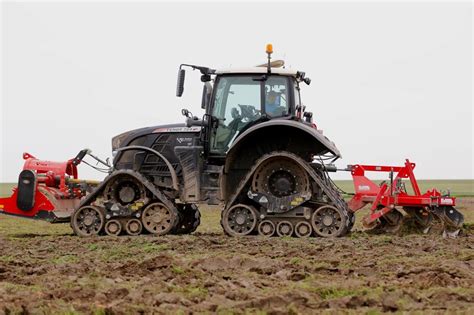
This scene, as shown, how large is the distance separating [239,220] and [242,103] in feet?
6.62

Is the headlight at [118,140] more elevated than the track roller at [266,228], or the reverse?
the headlight at [118,140]

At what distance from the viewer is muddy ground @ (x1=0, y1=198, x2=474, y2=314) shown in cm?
692

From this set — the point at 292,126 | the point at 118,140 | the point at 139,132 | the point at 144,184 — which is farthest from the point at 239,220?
the point at 118,140

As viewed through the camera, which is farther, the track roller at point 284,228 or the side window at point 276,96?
the side window at point 276,96

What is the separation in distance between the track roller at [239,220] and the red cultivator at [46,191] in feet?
9.80

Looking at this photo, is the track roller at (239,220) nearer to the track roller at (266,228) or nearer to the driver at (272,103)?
the track roller at (266,228)

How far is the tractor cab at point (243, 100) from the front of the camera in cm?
1437

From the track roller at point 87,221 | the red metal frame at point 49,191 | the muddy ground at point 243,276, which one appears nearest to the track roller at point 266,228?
the muddy ground at point 243,276

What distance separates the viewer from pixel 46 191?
51.1 feet

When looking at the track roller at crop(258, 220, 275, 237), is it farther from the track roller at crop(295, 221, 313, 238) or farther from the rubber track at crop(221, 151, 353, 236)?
the rubber track at crop(221, 151, 353, 236)

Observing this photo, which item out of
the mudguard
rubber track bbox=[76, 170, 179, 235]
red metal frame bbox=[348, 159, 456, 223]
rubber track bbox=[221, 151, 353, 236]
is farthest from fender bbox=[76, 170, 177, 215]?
red metal frame bbox=[348, 159, 456, 223]

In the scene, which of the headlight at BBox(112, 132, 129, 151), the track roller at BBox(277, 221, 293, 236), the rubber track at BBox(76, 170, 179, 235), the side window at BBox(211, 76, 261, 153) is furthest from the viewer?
the headlight at BBox(112, 132, 129, 151)

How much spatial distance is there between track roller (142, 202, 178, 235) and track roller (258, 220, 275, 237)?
5.46 feet

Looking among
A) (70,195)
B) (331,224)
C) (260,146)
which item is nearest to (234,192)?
(260,146)
